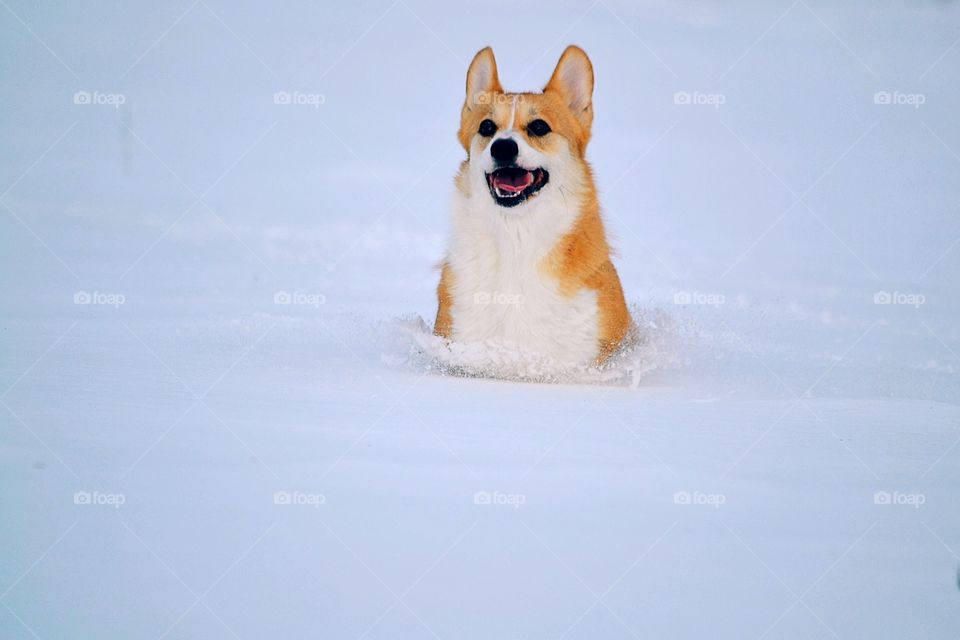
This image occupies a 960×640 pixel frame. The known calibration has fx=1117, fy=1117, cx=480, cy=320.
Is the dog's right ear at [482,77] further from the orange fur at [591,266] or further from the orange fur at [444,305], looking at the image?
the orange fur at [444,305]

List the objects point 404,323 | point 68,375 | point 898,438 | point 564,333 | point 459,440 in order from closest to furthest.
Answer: point 459,440 < point 898,438 < point 68,375 < point 564,333 < point 404,323

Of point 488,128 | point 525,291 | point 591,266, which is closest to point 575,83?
point 488,128

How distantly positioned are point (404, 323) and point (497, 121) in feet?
5.43

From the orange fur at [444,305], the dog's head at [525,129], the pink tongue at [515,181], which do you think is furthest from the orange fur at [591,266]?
the orange fur at [444,305]

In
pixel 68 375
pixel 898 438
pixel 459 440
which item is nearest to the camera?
pixel 459 440

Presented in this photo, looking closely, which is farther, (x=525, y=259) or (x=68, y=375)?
(x=525, y=259)

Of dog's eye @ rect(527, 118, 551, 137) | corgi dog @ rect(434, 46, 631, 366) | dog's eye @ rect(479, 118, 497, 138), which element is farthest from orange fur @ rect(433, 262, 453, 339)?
dog's eye @ rect(527, 118, 551, 137)

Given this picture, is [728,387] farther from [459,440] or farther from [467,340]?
[459,440]

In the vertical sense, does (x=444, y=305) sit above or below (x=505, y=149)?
below

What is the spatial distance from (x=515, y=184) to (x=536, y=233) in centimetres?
31

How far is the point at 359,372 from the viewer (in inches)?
241

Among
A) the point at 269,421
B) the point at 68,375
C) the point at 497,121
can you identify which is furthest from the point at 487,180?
the point at 68,375

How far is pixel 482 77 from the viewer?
6.22 meters

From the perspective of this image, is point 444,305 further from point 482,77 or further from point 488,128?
point 482,77
